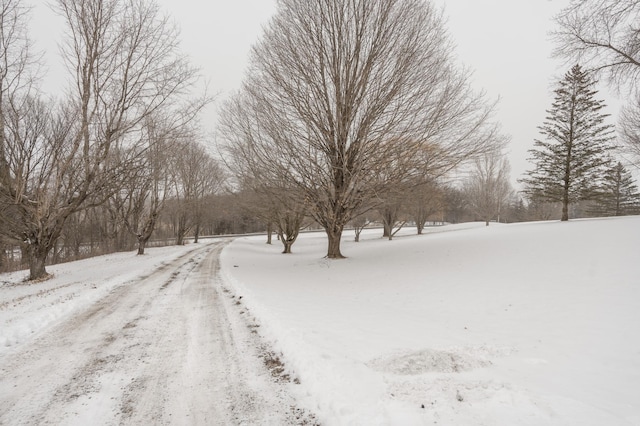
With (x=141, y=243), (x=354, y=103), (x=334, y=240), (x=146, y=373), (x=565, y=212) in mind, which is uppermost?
(x=354, y=103)

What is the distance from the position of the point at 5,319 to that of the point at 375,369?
6.79m

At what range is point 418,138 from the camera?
430 inches

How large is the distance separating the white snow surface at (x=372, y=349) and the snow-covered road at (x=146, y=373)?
0.02 m

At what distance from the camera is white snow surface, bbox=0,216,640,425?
108 inches

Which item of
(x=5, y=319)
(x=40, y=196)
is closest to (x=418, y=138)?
(x=5, y=319)

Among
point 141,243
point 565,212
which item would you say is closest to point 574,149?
point 565,212

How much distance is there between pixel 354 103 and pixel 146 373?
34.9 feet

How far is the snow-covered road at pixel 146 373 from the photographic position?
2.76 meters

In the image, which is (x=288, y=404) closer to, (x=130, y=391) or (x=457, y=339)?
(x=130, y=391)

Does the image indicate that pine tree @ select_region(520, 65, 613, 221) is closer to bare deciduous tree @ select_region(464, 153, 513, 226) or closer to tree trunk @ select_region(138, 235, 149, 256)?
bare deciduous tree @ select_region(464, 153, 513, 226)

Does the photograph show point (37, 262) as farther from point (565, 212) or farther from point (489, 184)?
point (489, 184)

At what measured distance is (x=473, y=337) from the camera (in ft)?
15.4

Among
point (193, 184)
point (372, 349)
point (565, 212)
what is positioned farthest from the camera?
point (193, 184)

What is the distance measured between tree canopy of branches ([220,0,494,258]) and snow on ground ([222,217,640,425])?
3.82 metres
